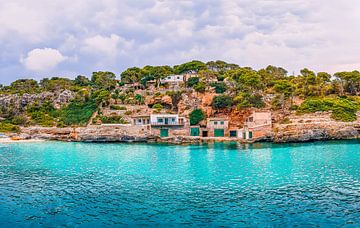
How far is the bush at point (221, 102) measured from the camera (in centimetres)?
6650

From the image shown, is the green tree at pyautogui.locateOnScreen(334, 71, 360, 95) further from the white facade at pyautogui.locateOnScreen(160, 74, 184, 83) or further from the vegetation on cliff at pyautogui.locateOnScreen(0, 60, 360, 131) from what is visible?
the white facade at pyautogui.locateOnScreen(160, 74, 184, 83)

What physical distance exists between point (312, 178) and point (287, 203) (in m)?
7.76

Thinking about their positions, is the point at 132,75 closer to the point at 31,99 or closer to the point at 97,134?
the point at 31,99

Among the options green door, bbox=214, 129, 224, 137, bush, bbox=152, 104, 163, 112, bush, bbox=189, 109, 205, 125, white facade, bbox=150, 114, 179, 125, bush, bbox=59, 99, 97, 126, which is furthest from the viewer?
bush, bbox=152, 104, 163, 112

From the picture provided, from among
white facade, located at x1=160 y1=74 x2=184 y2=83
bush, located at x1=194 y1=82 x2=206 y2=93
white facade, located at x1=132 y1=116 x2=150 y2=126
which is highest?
white facade, located at x1=160 y1=74 x2=184 y2=83

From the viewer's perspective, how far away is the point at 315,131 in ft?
179

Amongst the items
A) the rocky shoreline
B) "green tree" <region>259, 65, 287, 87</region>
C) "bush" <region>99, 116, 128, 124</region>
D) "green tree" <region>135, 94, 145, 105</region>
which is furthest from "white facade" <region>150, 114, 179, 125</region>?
"green tree" <region>259, 65, 287, 87</region>

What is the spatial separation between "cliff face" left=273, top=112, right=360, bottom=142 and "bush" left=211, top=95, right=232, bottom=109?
1264 cm

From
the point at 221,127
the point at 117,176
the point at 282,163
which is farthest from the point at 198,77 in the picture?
the point at 117,176

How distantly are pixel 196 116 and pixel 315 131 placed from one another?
22488 millimetres

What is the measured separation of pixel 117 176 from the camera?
27578 mm

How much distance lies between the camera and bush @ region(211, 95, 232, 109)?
218 ft

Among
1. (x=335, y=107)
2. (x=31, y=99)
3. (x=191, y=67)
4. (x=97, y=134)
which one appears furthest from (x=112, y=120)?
(x=335, y=107)

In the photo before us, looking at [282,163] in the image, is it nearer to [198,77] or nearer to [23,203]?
[23,203]
